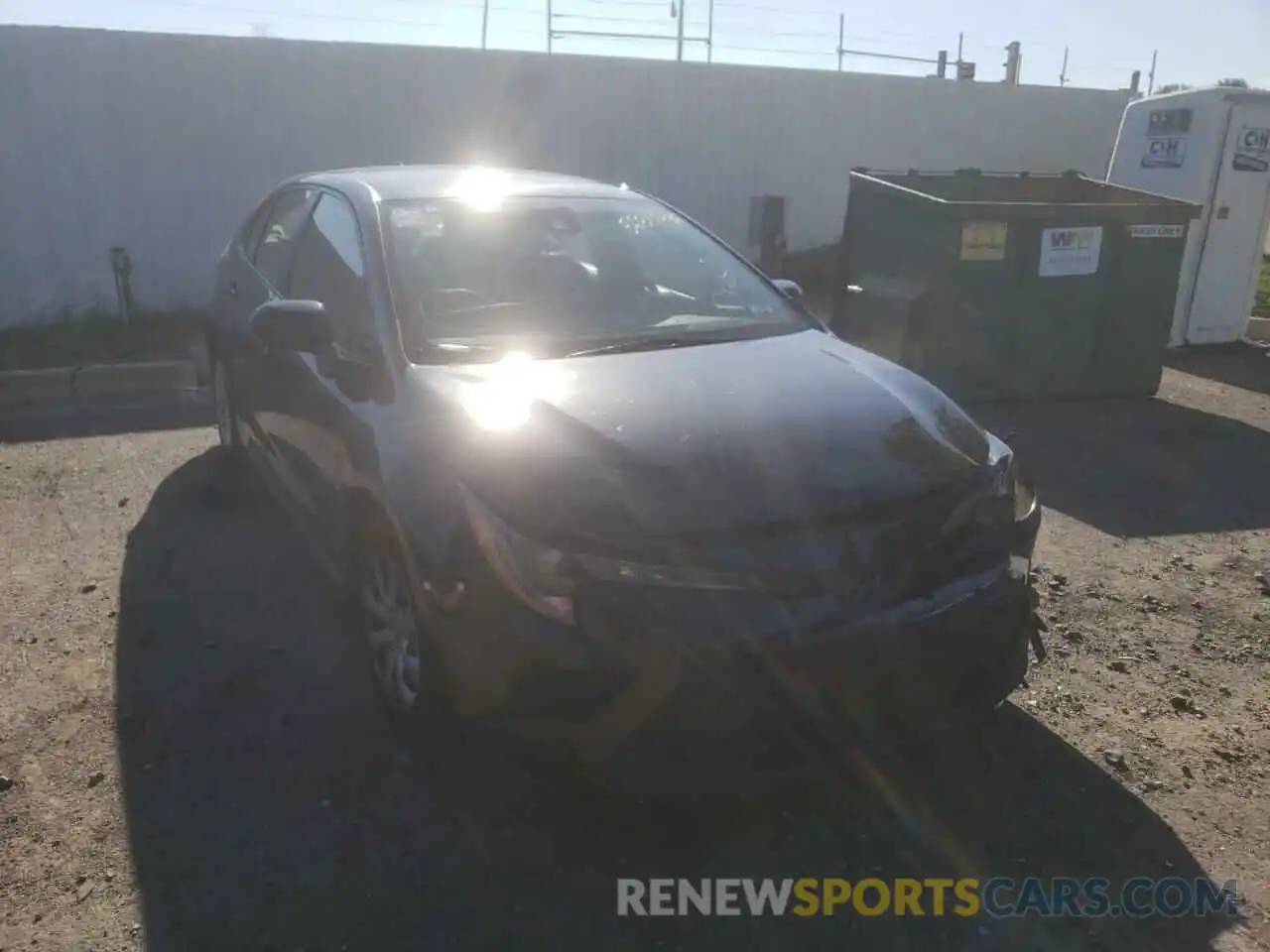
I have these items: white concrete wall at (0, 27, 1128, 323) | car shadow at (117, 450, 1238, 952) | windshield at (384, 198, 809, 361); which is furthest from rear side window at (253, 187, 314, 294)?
white concrete wall at (0, 27, 1128, 323)

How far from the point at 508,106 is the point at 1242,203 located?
644 cm

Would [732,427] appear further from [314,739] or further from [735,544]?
[314,739]

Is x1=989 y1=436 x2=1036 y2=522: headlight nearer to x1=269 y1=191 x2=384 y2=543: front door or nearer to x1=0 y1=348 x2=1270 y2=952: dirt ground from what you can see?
x1=0 y1=348 x2=1270 y2=952: dirt ground

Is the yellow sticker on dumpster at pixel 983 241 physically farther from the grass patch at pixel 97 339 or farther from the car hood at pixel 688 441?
the grass patch at pixel 97 339

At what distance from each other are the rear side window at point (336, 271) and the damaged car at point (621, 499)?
0.7 inches

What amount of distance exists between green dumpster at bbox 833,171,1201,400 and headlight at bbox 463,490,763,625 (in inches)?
189

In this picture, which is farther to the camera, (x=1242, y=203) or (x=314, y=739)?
(x=1242, y=203)

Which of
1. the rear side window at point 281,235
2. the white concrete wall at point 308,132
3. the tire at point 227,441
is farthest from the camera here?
the white concrete wall at point 308,132

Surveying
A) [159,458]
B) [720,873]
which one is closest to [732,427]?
[720,873]

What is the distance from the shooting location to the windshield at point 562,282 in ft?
11.3

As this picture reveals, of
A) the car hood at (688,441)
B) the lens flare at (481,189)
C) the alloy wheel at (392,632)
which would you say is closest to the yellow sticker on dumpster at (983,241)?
the lens flare at (481,189)

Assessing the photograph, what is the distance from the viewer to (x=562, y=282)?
12.4ft

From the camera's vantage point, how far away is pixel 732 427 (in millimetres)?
2834

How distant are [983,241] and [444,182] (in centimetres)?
421
